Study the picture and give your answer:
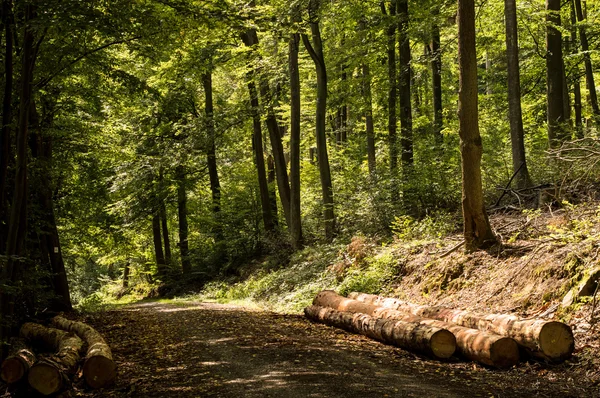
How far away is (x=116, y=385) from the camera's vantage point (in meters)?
6.91

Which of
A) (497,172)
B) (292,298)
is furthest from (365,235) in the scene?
(497,172)

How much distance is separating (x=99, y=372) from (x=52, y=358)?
82 centimetres

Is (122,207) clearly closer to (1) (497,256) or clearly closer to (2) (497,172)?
(2) (497,172)

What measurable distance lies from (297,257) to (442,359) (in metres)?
11.6

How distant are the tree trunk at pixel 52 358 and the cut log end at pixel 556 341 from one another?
5.98 metres

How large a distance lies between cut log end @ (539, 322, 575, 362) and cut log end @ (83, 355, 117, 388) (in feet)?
18.0

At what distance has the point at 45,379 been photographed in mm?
6336

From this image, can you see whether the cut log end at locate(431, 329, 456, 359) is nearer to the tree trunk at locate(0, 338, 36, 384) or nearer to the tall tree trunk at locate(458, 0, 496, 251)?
the tall tree trunk at locate(458, 0, 496, 251)

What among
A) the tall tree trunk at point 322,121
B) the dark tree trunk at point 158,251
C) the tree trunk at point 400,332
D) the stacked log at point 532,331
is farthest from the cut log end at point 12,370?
the dark tree trunk at point 158,251

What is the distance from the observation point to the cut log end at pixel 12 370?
6238 millimetres

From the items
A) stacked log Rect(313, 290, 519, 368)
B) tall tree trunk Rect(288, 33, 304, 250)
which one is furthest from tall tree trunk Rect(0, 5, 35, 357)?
tall tree trunk Rect(288, 33, 304, 250)

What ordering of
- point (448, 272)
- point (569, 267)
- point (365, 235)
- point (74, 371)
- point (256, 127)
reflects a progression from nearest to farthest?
point (74, 371), point (569, 267), point (448, 272), point (365, 235), point (256, 127)

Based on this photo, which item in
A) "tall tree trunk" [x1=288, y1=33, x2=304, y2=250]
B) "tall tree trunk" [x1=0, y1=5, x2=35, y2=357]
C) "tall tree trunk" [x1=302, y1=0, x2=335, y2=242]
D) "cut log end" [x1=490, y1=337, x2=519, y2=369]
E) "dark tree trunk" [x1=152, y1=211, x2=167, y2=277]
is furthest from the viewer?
"dark tree trunk" [x1=152, y1=211, x2=167, y2=277]

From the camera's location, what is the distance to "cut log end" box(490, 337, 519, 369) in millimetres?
6945
